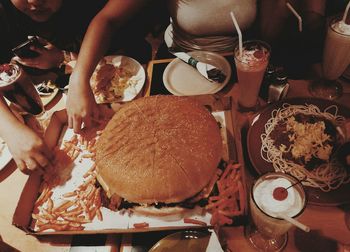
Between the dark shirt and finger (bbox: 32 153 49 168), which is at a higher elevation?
the dark shirt

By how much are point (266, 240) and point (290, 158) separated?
41cm

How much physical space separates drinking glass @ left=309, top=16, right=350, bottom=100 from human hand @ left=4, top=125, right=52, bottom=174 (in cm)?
154

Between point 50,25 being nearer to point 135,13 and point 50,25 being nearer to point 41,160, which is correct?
point 135,13

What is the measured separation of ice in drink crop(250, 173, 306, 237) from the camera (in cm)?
101

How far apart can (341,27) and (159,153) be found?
1145 millimetres

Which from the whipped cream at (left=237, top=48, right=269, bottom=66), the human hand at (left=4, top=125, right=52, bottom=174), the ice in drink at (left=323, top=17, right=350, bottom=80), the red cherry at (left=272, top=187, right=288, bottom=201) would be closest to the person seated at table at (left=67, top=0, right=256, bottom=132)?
the human hand at (left=4, top=125, right=52, bottom=174)

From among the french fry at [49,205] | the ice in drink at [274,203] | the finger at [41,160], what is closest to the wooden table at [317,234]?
the ice in drink at [274,203]

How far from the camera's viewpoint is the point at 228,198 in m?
1.29

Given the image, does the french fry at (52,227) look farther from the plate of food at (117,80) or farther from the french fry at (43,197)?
the plate of food at (117,80)

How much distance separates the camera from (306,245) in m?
1.15

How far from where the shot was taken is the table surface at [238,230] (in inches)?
45.3

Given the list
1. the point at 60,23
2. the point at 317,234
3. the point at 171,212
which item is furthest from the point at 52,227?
the point at 60,23

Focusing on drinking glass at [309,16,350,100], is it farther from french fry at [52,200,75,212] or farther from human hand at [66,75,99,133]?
french fry at [52,200,75,212]

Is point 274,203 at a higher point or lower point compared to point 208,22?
lower
